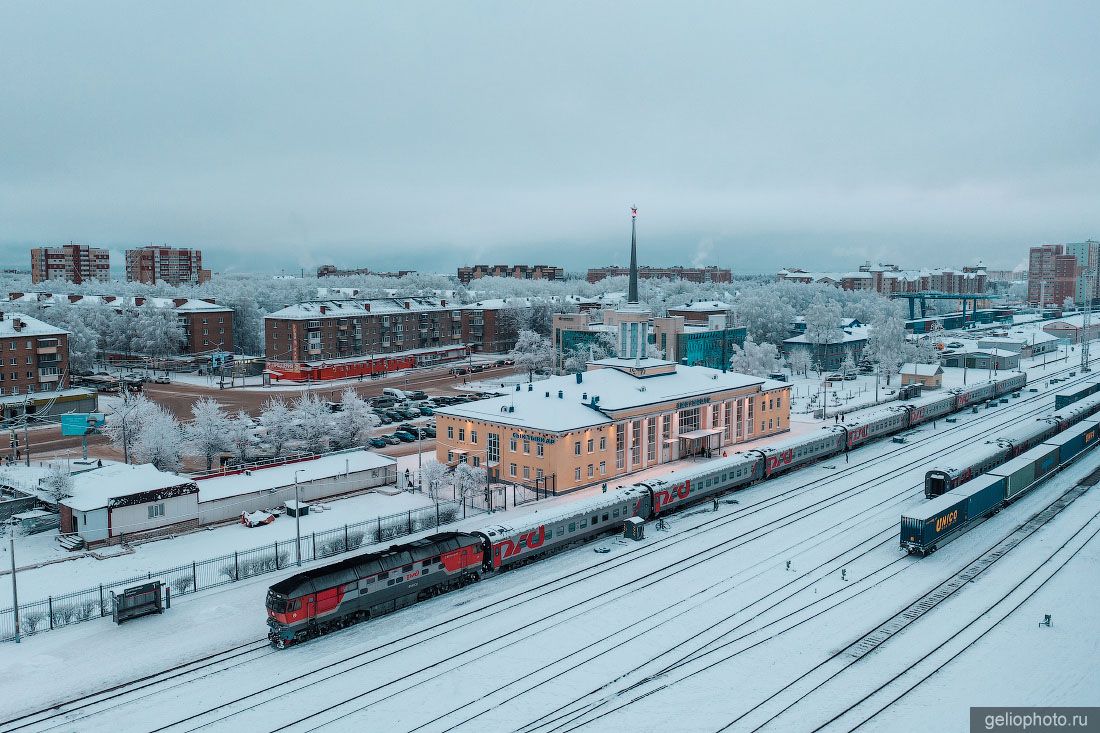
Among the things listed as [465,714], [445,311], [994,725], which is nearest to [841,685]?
[994,725]

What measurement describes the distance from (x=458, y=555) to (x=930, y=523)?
21.3 metres

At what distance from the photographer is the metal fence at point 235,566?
29375 millimetres

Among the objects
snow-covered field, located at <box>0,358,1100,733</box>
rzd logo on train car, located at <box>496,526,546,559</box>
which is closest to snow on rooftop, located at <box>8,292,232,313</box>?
snow-covered field, located at <box>0,358,1100,733</box>

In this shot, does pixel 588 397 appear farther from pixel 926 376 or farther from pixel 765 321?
pixel 765 321

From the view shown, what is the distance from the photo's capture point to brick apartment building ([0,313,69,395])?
252 feet

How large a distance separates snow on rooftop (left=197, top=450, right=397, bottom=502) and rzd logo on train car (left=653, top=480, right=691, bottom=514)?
17.3 meters

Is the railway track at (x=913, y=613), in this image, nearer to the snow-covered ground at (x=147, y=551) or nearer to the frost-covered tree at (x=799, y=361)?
the snow-covered ground at (x=147, y=551)

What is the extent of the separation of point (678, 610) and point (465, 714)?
413 inches

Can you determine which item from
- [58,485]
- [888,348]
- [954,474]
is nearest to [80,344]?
[58,485]

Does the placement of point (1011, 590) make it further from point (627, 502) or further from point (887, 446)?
point (887, 446)

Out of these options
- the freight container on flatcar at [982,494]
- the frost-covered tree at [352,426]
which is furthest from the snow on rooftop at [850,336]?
the frost-covered tree at [352,426]

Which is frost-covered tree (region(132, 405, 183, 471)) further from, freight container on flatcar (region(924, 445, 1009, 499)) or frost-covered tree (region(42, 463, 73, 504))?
freight container on flatcar (region(924, 445, 1009, 499))

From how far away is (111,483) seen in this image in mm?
39531

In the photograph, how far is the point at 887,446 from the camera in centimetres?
6369
